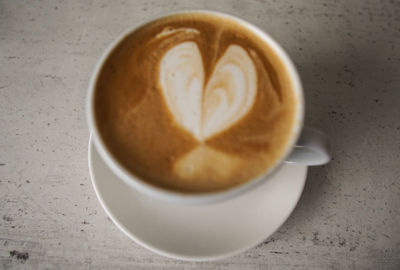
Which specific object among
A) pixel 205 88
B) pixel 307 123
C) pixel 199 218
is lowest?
pixel 199 218

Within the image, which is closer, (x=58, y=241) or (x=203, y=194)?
(x=203, y=194)

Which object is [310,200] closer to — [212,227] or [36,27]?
[212,227]

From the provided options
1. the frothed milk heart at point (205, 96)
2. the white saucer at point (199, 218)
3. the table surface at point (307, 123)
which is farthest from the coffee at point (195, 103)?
the table surface at point (307, 123)

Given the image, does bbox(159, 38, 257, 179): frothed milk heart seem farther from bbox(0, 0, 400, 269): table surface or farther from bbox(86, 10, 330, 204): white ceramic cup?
bbox(0, 0, 400, 269): table surface

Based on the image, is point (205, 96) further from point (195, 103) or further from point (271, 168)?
point (271, 168)

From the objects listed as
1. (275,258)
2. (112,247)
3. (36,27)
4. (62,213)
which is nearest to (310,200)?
(275,258)

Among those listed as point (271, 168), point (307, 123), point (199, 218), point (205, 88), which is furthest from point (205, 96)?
point (307, 123)

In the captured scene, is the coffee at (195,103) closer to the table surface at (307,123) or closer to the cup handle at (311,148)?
the cup handle at (311,148)
